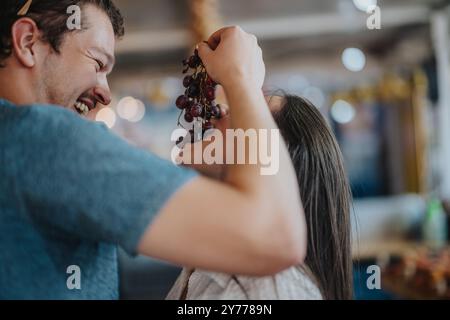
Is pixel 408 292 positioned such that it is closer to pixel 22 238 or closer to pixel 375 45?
pixel 22 238

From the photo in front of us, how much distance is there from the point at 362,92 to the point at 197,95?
20.8 ft

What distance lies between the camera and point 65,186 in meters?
0.61

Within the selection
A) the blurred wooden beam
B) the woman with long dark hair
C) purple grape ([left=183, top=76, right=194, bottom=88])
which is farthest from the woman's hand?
the blurred wooden beam

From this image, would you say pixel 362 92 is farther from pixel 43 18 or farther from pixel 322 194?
pixel 43 18

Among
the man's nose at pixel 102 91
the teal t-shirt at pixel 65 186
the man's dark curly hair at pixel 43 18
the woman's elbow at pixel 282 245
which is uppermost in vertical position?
the man's dark curly hair at pixel 43 18

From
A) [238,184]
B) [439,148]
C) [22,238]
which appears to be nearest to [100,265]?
[22,238]

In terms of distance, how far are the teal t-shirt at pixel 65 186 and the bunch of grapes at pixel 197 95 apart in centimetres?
27

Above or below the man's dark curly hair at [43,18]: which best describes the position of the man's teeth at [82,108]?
below

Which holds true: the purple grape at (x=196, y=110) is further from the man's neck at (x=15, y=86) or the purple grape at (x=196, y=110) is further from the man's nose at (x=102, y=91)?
the man's neck at (x=15, y=86)

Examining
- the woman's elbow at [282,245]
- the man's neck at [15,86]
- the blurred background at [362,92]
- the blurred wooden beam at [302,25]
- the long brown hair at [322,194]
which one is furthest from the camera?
the blurred wooden beam at [302,25]

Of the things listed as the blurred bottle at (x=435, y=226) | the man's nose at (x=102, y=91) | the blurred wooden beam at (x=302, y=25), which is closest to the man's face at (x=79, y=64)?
the man's nose at (x=102, y=91)

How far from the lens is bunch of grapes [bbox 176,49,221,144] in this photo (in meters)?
0.88

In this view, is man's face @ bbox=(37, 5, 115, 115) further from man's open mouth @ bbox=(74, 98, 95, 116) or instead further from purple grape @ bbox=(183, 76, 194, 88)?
purple grape @ bbox=(183, 76, 194, 88)

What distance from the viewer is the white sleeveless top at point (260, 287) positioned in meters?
0.83
